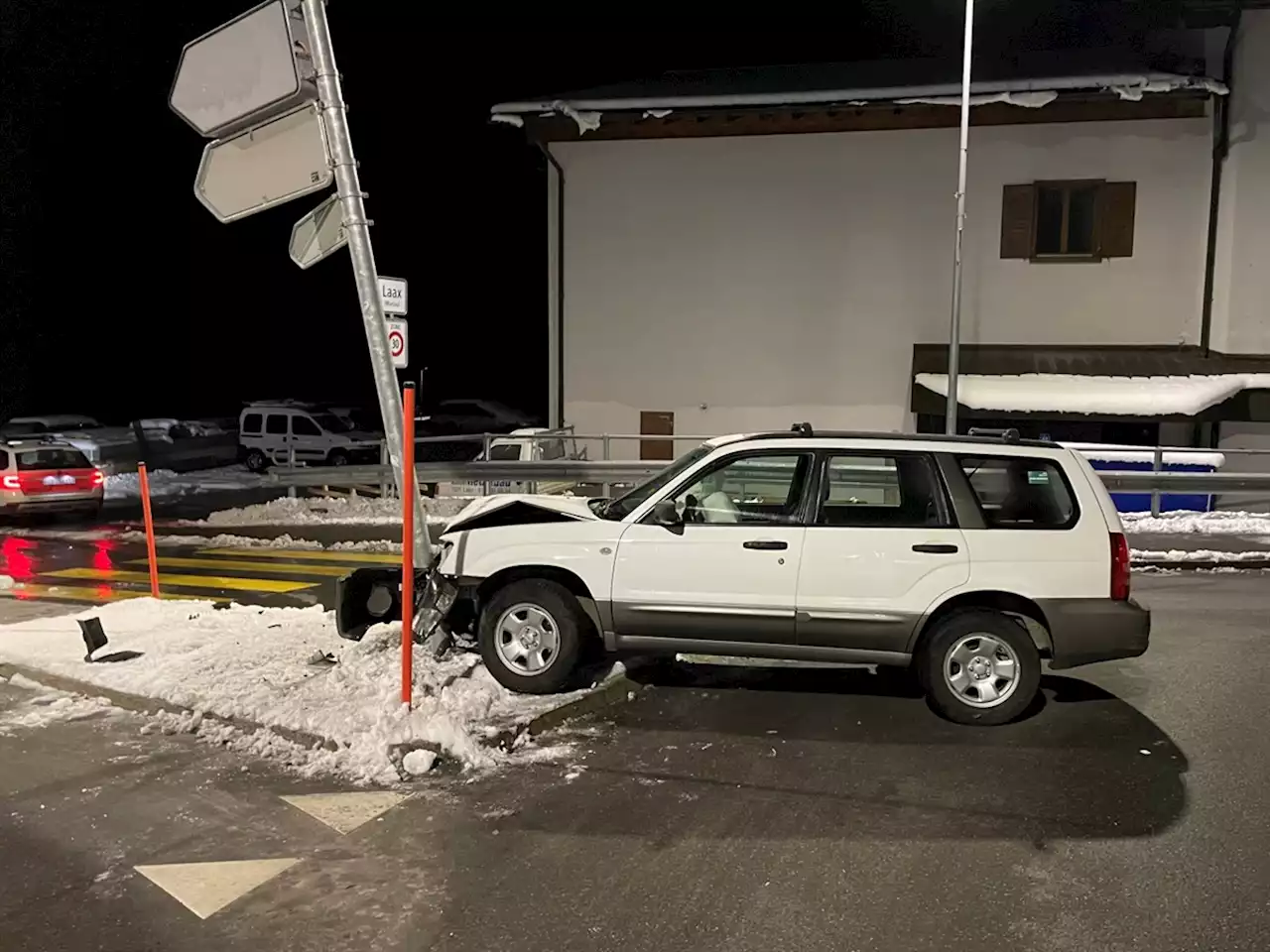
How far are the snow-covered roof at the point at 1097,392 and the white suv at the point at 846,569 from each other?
512 inches

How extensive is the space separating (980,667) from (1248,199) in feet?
52.9

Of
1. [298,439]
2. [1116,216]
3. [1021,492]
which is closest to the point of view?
[1021,492]

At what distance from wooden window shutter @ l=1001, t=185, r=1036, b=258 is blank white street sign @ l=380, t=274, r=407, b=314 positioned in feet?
50.5

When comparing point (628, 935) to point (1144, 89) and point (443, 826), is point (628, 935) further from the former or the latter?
point (1144, 89)

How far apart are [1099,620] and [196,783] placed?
17.7 ft

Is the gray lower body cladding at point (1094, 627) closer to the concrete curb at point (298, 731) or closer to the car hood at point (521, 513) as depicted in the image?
the concrete curb at point (298, 731)

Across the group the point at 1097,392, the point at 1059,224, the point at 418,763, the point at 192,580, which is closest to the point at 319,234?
the point at 418,763

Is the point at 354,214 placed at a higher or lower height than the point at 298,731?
higher

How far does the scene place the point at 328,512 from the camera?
16953mm

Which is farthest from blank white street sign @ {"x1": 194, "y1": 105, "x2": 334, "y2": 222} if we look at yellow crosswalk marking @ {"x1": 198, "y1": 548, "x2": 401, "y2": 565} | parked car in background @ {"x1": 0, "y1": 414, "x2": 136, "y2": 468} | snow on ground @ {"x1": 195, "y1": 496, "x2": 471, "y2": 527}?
parked car in background @ {"x1": 0, "y1": 414, "x2": 136, "y2": 468}

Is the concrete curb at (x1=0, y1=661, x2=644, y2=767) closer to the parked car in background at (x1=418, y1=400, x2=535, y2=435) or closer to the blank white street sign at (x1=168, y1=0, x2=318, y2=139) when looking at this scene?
the blank white street sign at (x1=168, y1=0, x2=318, y2=139)

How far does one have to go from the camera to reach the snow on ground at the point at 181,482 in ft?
70.1

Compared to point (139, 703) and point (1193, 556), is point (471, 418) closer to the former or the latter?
point (1193, 556)

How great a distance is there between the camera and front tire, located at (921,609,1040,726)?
20.7ft
